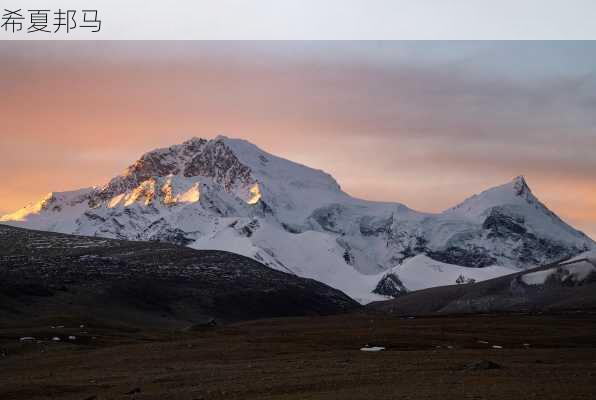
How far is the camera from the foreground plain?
51812 mm

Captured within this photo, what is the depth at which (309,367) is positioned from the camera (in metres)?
64.8

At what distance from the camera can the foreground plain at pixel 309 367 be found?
170 ft

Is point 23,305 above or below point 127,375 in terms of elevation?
above

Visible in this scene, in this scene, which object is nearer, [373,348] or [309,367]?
[309,367]

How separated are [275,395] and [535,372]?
54.0 ft

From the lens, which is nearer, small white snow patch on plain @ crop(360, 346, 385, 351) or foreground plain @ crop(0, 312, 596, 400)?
foreground plain @ crop(0, 312, 596, 400)

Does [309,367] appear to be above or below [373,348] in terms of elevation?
below

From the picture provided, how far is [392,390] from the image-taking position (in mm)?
50781

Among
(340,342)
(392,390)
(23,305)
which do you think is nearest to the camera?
(392,390)

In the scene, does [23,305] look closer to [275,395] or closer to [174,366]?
[174,366]

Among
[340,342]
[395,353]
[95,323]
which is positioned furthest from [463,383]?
[95,323]

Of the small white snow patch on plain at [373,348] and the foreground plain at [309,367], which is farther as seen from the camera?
the small white snow patch on plain at [373,348]

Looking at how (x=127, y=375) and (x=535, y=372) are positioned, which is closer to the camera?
(x=535, y=372)

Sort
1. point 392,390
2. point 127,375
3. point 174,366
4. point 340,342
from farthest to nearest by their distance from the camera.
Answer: point 340,342 → point 174,366 → point 127,375 → point 392,390
